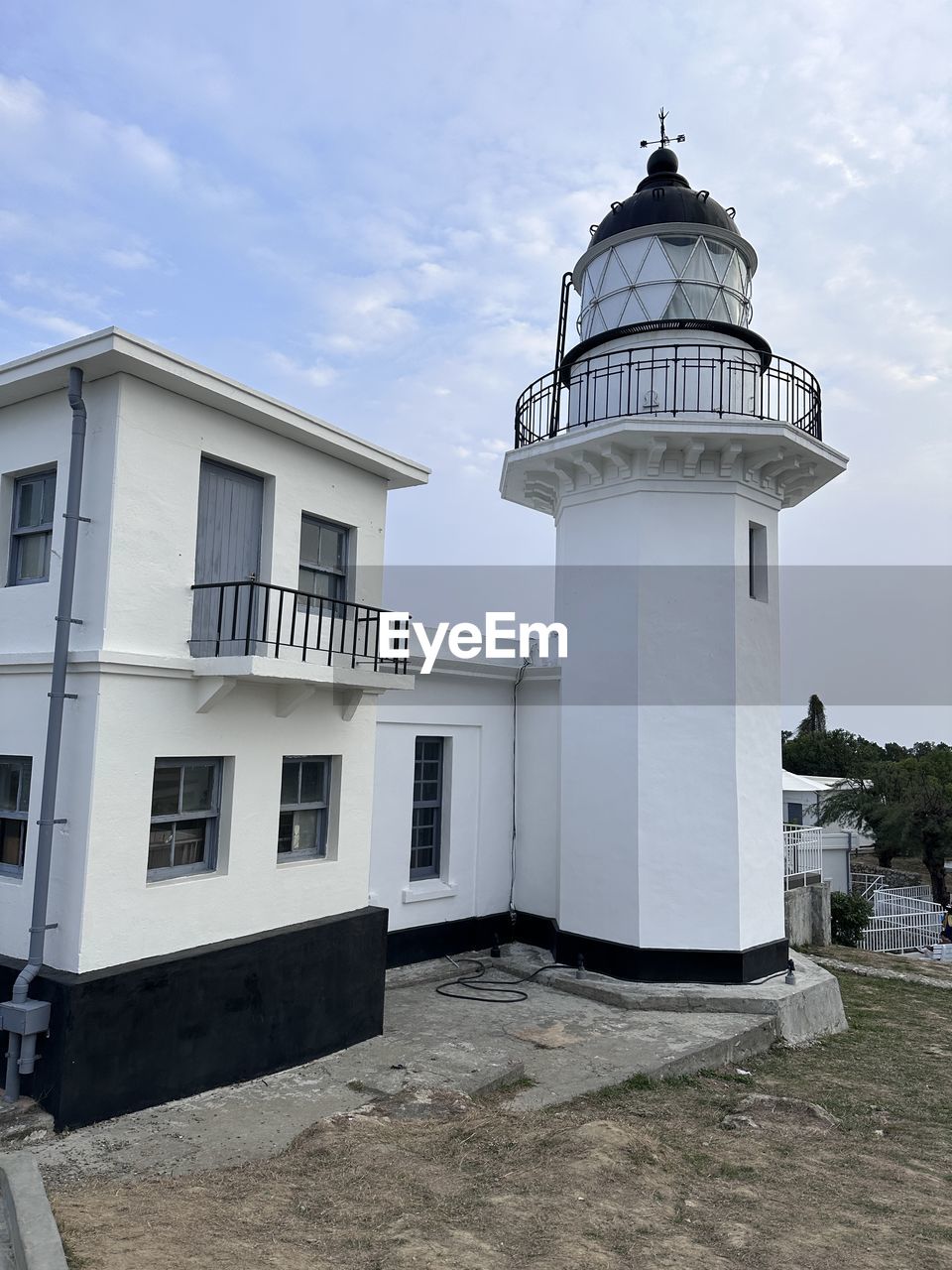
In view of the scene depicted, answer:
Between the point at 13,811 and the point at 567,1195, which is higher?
the point at 13,811

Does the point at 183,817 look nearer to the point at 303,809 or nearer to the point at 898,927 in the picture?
the point at 303,809

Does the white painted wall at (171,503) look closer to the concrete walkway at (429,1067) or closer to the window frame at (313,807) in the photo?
the window frame at (313,807)

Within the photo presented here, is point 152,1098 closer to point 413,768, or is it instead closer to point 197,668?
point 197,668

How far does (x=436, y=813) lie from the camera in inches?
474

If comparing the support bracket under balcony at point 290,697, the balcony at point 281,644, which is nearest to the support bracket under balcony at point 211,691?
the balcony at point 281,644

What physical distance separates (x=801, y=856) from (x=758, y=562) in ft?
28.9

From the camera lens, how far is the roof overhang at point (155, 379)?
21.6ft

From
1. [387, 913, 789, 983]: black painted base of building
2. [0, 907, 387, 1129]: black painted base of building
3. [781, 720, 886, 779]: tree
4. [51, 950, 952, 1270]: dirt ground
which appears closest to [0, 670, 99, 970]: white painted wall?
[0, 907, 387, 1129]: black painted base of building

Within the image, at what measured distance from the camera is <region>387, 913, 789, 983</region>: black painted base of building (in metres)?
10.8

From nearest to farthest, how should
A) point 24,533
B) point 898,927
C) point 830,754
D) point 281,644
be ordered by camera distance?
point 24,533 → point 281,644 → point 898,927 → point 830,754

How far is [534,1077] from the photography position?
26.5 ft

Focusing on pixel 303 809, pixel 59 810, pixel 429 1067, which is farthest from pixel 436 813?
pixel 59 810

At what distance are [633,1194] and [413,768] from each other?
6.41 meters

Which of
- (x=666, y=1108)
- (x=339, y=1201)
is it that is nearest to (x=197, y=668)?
(x=339, y=1201)
